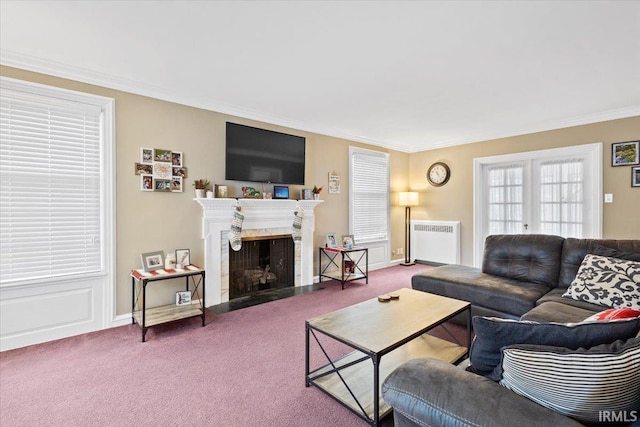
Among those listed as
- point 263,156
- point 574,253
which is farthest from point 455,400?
point 263,156

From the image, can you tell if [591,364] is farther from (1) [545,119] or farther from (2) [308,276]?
(1) [545,119]

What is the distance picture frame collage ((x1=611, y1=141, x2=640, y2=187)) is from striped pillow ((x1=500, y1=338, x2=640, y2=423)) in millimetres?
4385

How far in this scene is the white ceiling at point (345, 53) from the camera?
2.00 metres

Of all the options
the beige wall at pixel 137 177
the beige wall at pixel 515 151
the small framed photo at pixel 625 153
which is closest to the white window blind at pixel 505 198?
the beige wall at pixel 515 151

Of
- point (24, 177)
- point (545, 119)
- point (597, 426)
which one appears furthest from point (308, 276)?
point (545, 119)

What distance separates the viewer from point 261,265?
4.25 m

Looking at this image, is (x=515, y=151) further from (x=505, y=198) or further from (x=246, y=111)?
(x=246, y=111)

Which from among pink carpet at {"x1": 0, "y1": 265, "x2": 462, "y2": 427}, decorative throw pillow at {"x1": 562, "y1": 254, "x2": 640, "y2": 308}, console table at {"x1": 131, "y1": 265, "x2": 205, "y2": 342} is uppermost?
decorative throw pillow at {"x1": 562, "y1": 254, "x2": 640, "y2": 308}

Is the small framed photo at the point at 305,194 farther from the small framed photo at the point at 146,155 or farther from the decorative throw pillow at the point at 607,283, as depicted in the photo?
the decorative throw pillow at the point at 607,283

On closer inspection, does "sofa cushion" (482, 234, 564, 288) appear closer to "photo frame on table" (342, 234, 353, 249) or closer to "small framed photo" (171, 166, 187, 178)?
"photo frame on table" (342, 234, 353, 249)

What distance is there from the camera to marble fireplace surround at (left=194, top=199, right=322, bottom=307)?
363 cm

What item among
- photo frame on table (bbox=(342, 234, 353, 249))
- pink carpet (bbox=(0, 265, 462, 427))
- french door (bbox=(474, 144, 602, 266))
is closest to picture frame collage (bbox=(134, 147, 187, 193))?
pink carpet (bbox=(0, 265, 462, 427))

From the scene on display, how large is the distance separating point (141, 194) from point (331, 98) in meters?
2.34

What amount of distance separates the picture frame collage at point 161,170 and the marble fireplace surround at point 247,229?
0.32 m
